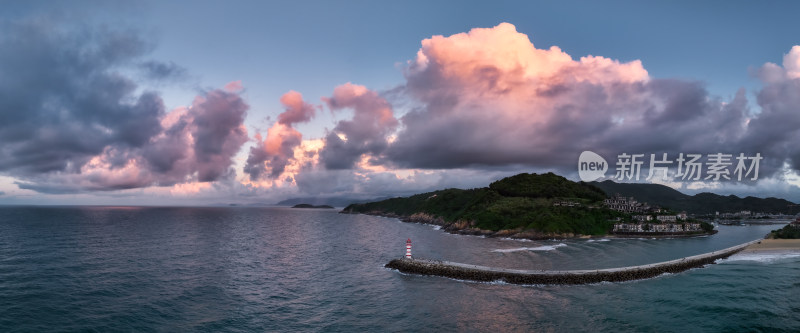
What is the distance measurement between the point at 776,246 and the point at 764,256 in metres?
23.0

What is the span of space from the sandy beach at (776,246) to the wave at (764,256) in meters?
5.04

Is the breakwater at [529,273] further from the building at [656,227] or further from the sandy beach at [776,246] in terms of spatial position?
the building at [656,227]

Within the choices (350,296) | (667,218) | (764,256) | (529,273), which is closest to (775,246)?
(764,256)

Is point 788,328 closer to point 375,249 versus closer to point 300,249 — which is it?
point 375,249

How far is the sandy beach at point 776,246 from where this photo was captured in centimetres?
11341

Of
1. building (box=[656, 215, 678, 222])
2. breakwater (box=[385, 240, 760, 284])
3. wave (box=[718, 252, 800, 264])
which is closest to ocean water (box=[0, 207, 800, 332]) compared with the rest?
wave (box=[718, 252, 800, 264])

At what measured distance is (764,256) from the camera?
10462 cm

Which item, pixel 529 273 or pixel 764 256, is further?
pixel 764 256

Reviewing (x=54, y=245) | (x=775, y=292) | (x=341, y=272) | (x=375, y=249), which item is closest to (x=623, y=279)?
(x=775, y=292)

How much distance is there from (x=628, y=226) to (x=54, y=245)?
20624cm

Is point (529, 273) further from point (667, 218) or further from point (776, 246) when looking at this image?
point (667, 218)

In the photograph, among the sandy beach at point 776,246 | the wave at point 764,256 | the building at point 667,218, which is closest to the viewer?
the wave at point 764,256

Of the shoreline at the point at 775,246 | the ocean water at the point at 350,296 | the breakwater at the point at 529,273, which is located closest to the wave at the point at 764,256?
the ocean water at the point at 350,296

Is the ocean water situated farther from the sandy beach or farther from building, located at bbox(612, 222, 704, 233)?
building, located at bbox(612, 222, 704, 233)
